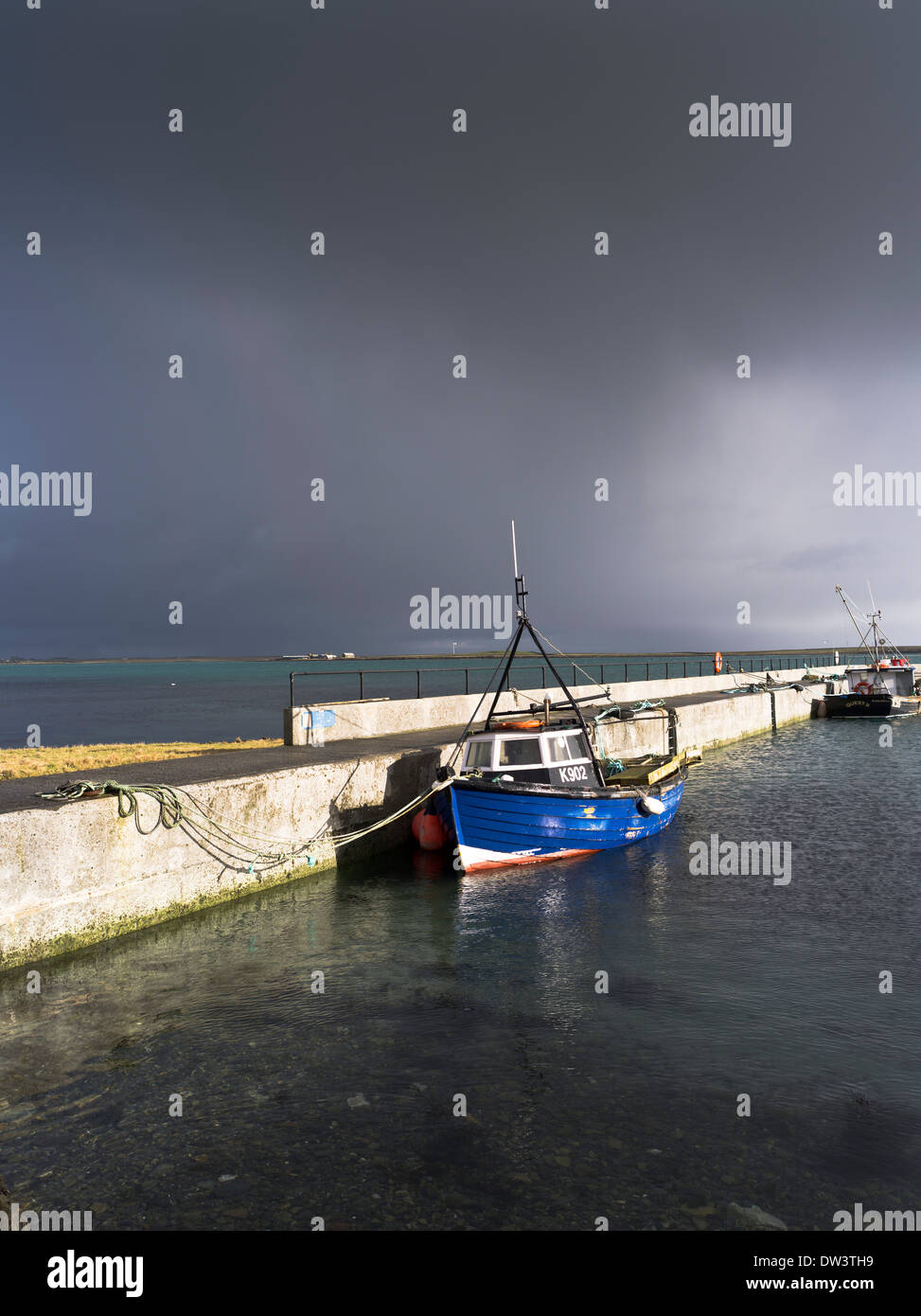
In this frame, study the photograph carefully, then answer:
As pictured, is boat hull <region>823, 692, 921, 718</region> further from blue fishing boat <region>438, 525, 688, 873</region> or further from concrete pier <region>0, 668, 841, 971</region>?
blue fishing boat <region>438, 525, 688, 873</region>

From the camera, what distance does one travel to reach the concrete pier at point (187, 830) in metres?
9.48

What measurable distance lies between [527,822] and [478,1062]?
7.55 meters

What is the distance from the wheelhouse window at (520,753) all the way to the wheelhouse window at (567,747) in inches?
11.6

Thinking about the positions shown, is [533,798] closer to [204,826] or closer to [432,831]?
[432,831]

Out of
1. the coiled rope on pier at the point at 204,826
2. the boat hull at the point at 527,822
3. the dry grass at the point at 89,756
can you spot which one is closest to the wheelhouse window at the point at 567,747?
the boat hull at the point at 527,822

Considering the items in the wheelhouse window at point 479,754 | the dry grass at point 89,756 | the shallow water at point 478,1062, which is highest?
the wheelhouse window at point 479,754

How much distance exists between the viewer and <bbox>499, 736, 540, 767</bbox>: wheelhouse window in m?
15.3

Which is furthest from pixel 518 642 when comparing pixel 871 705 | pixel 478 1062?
pixel 871 705

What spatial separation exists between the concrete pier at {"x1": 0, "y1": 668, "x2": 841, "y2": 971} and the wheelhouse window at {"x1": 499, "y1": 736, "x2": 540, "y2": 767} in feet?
9.27

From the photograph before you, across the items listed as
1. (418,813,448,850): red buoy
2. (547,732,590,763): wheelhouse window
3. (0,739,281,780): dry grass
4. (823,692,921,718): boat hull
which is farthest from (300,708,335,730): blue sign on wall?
(823,692,921,718): boat hull

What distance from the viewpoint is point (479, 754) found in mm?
15492

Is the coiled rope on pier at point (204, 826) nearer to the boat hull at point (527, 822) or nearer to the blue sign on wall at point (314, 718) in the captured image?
the boat hull at point (527, 822)
